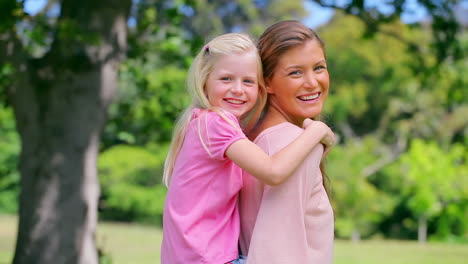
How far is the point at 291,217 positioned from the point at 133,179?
21358mm

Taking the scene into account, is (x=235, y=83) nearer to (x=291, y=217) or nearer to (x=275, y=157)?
(x=275, y=157)

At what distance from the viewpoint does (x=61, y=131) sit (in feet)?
23.1

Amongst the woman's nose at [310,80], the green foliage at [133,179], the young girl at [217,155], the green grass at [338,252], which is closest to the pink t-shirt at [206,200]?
the young girl at [217,155]

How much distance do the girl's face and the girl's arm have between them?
0.23 meters

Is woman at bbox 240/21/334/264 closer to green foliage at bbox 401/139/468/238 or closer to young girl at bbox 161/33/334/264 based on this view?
young girl at bbox 161/33/334/264

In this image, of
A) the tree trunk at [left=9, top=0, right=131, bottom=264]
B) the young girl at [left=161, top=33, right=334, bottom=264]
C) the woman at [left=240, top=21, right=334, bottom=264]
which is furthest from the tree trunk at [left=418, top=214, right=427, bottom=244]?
the young girl at [left=161, top=33, right=334, bottom=264]

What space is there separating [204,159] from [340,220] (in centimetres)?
2003

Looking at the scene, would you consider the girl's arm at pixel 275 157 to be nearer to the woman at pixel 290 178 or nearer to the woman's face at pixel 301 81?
the woman at pixel 290 178

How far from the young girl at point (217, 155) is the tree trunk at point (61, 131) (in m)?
5.12

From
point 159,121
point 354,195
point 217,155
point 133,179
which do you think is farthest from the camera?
point 133,179

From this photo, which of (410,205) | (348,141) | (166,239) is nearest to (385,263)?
(410,205)

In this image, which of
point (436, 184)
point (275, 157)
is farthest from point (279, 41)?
point (436, 184)

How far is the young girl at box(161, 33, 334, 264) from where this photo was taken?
6.24ft

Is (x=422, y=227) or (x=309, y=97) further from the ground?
(x=309, y=97)
